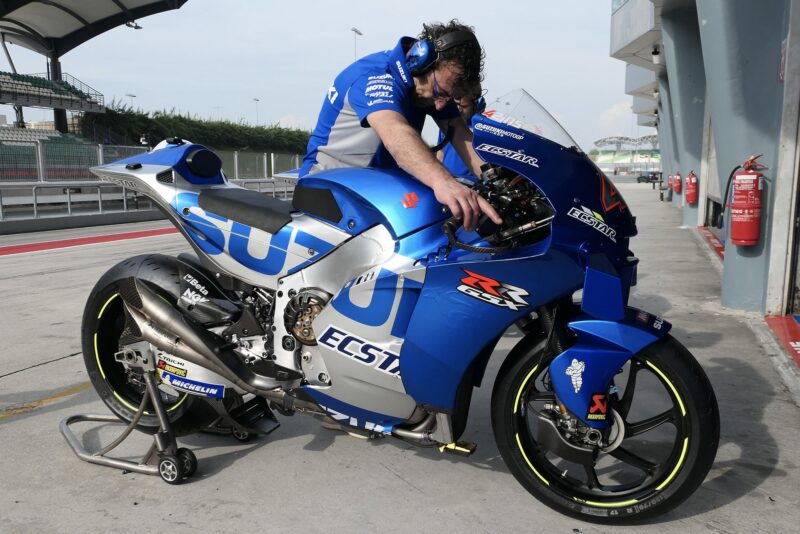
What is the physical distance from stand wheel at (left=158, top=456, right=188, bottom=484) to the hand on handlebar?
5.31ft


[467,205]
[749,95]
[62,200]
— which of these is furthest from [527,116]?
[62,200]

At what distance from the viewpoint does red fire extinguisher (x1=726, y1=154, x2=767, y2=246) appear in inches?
218

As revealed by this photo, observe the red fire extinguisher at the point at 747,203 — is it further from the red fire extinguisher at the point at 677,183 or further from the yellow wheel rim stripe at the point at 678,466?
the red fire extinguisher at the point at 677,183

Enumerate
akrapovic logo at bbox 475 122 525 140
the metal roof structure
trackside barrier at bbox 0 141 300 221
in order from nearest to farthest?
1. akrapovic logo at bbox 475 122 525 140
2. trackside barrier at bbox 0 141 300 221
3. the metal roof structure

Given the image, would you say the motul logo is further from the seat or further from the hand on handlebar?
the seat

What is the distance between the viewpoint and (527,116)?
2.33 metres

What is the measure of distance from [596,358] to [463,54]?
4.19ft

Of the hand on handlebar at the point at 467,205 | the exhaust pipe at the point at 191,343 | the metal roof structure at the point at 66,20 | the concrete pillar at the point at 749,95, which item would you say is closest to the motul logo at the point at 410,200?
the hand on handlebar at the point at 467,205

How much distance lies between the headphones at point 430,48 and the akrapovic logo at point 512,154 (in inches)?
24.0

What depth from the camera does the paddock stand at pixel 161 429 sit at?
9.32 feet

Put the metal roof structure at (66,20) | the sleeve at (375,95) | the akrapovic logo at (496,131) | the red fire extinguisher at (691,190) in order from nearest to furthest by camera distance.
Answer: the akrapovic logo at (496,131), the sleeve at (375,95), the red fire extinguisher at (691,190), the metal roof structure at (66,20)

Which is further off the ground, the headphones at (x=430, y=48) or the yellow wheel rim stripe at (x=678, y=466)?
the headphones at (x=430, y=48)

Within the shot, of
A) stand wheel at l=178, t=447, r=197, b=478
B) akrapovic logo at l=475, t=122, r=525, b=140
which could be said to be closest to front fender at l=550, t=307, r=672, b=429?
akrapovic logo at l=475, t=122, r=525, b=140

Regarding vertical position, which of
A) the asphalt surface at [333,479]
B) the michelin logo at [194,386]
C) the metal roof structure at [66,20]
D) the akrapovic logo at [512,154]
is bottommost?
the asphalt surface at [333,479]
